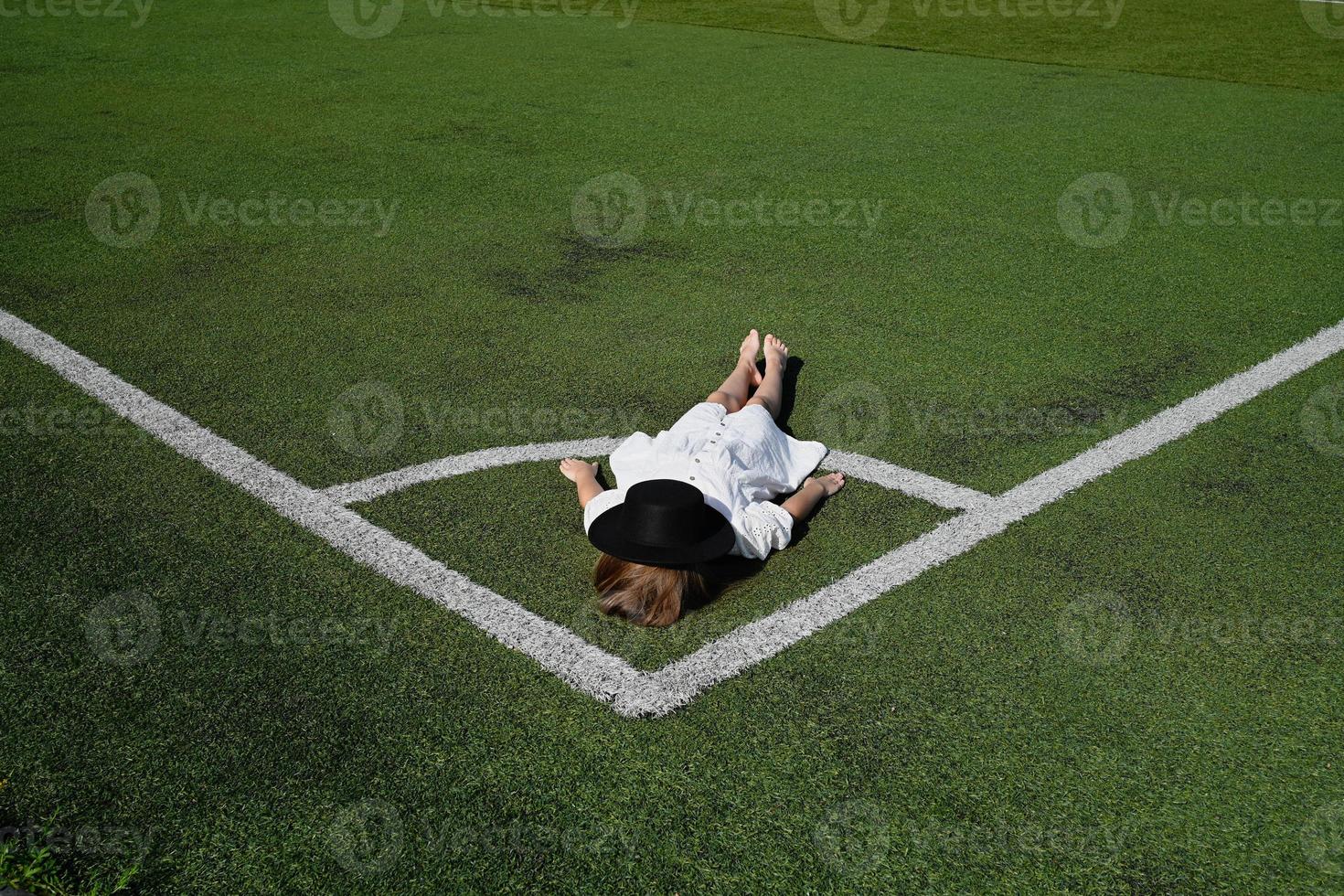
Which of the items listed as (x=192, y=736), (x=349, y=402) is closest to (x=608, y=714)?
(x=192, y=736)

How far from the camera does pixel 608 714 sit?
3238 millimetres

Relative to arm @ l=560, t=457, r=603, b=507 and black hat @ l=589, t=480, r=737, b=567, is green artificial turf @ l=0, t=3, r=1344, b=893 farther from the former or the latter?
black hat @ l=589, t=480, r=737, b=567

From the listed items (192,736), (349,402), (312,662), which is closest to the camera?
(192,736)

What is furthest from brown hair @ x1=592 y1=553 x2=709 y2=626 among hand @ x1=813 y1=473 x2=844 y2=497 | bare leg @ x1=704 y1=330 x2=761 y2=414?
bare leg @ x1=704 y1=330 x2=761 y2=414

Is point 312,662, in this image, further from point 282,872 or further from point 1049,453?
point 1049,453

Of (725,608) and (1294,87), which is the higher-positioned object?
(1294,87)

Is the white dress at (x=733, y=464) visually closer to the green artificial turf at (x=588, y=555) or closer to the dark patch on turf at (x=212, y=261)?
the green artificial turf at (x=588, y=555)

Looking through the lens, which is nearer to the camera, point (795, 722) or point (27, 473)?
point (795, 722)

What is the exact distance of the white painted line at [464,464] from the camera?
438 centimetres

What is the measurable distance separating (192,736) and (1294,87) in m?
13.1

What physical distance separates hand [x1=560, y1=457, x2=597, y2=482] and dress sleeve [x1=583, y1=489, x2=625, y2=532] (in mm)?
344

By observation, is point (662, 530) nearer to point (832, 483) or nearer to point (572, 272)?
point (832, 483)

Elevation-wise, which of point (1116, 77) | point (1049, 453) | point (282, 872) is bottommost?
point (282, 872)

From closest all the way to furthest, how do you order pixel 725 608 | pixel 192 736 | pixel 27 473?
pixel 192 736 → pixel 725 608 → pixel 27 473
